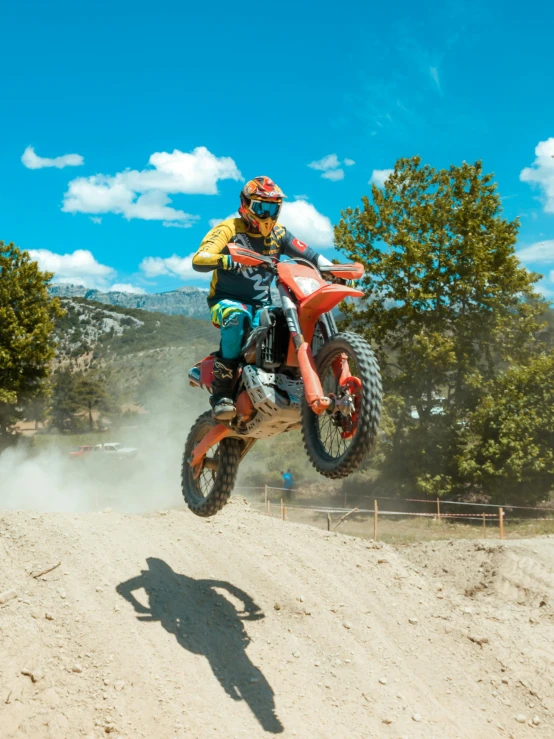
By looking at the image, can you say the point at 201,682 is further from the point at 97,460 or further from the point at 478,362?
the point at 97,460

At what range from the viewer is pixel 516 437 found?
85.7 ft

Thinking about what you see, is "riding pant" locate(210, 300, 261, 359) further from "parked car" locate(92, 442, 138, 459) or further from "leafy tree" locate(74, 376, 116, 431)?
"leafy tree" locate(74, 376, 116, 431)

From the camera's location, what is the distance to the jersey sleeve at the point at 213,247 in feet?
22.1

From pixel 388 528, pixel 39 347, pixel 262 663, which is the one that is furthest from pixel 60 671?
pixel 39 347

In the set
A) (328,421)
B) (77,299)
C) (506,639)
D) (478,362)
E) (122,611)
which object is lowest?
(506,639)

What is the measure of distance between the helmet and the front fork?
3.55 feet

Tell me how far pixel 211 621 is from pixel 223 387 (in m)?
4.33

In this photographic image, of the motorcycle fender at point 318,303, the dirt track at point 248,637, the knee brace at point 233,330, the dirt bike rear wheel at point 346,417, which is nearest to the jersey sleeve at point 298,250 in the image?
the knee brace at point 233,330

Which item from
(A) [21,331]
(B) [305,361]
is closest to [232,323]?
(B) [305,361]

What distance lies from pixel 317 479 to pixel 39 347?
16043 mm

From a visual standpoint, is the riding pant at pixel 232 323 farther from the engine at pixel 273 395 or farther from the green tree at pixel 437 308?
the green tree at pixel 437 308

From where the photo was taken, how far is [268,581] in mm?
11234

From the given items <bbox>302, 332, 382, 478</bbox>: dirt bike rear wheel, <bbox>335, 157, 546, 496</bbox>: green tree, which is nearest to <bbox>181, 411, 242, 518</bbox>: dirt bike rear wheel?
<bbox>302, 332, 382, 478</bbox>: dirt bike rear wheel

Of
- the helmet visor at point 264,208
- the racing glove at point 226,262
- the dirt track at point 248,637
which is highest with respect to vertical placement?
the helmet visor at point 264,208
